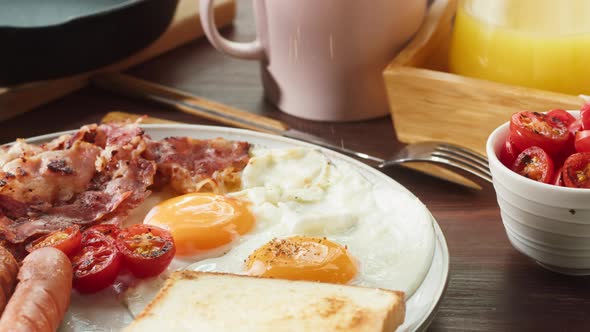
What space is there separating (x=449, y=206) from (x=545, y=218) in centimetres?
39

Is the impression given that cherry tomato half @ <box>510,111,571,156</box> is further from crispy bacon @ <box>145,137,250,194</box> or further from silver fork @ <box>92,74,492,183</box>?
crispy bacon @ <box>145,137,250,194</box>

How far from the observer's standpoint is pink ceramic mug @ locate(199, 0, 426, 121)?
7.59 ft

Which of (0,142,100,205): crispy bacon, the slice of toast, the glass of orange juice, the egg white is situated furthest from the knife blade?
the slice of toast

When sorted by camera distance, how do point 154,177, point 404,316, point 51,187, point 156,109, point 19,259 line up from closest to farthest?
1. point 404,316
2. point 19,259
3. point 51,187
4. point 154,177
5. point 156,109

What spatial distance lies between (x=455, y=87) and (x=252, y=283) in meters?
1.00

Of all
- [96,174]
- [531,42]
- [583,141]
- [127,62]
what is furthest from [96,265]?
[127,62]

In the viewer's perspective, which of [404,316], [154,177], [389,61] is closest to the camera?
[404,316]

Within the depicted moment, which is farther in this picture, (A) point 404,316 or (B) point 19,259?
(B) point 19,259

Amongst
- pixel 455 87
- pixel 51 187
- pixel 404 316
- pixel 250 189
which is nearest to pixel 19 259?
pixel 51 187

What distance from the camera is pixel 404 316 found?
143 cm

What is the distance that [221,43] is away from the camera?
2.55 metres

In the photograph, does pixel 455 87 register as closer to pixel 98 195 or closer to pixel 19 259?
pixel 98 195

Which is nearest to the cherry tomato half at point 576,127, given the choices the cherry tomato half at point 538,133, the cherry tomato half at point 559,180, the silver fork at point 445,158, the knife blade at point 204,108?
the cherry tomato half at point 538,133

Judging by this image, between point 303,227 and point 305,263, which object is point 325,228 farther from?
point 305,263
